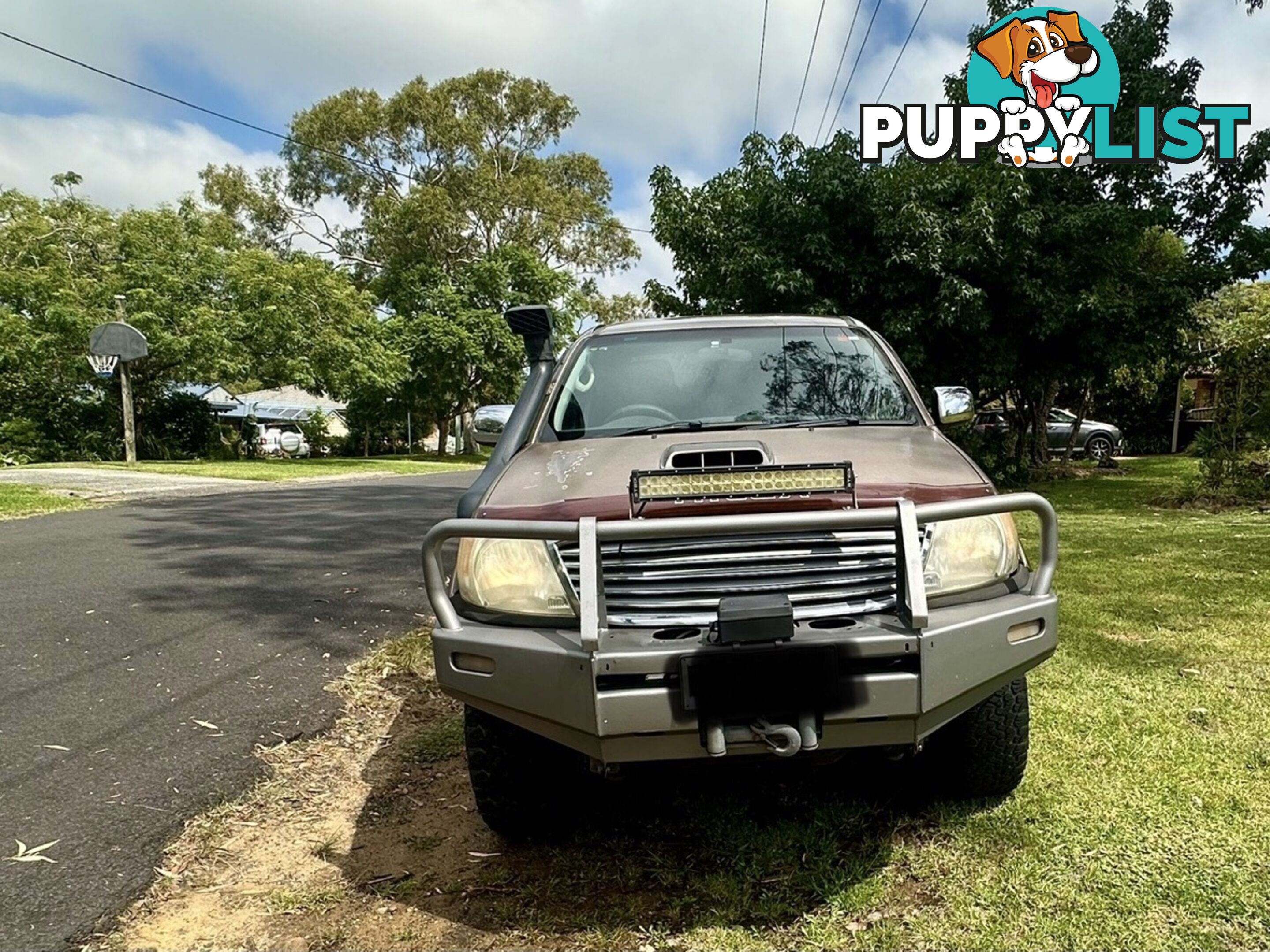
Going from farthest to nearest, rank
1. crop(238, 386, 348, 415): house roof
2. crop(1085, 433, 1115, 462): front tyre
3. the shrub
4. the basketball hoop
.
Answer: crop(238, 386, 348, 415): house roof < the shrub < crop(1085, 433, 1115, 462): front tyre < the basketball hoop

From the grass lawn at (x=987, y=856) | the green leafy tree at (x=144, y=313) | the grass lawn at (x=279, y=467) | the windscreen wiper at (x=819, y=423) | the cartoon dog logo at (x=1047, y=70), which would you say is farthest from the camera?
the green leafy tree at (x=144, y=313)

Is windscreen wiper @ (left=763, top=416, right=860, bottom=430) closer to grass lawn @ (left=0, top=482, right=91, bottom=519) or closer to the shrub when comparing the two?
grass lawn @ (left=0, top=482, right=91, bottom=519)

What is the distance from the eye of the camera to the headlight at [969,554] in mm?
2203

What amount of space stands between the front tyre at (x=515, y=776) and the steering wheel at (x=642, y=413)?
1269mm

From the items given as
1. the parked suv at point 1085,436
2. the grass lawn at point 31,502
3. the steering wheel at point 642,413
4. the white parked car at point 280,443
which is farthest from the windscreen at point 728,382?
the white parked car at point 280,443

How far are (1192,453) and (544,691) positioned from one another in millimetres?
11556

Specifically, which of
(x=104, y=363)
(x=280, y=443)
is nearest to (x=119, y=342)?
(x=104, y=363)

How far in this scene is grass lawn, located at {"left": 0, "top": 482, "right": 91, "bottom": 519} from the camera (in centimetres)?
994

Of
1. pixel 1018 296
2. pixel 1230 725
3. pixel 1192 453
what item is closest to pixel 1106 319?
pixel 1018 296

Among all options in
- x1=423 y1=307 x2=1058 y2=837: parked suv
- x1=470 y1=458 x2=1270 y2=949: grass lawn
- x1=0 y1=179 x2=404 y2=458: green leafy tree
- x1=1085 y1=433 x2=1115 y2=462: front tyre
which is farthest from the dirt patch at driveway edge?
x1=1085 y1=433 x2=1115 y2=462: front tyre

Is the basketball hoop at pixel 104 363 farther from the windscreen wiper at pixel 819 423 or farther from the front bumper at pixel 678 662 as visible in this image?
the front bumper at pixel 678 662

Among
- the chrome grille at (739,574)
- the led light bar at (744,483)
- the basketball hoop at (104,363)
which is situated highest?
the basketball hoop at (104,363)

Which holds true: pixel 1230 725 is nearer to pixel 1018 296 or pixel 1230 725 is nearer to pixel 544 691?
pixel 544 691

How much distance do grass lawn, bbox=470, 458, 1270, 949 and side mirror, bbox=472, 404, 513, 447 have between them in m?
1.58
